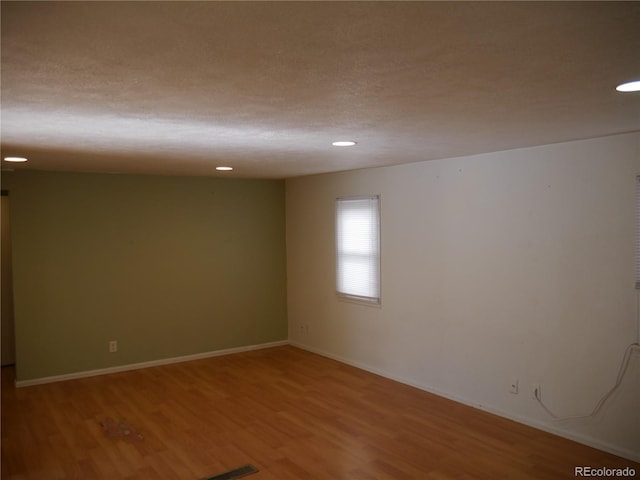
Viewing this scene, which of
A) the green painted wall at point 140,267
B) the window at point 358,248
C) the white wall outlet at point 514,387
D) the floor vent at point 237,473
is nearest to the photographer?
the floor vent at point 237,473

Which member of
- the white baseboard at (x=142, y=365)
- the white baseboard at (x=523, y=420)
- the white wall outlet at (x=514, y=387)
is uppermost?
the white wall outlet at (x=514, y=387)

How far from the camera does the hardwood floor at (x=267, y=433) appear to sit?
3.60m

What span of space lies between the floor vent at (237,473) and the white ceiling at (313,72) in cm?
219

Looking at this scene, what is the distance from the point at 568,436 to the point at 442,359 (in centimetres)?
129

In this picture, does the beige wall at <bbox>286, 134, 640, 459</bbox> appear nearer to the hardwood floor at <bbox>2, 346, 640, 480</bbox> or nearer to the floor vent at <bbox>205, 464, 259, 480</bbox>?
the hardwood floor at <bbox>2, 346, 640, 480</bbox>

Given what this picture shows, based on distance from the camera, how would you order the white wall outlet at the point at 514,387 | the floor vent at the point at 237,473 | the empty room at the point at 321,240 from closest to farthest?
the empty room at the point at 321,240 → the floor vent at the point at 237,473 → the white wall outlet at the point at 514,387

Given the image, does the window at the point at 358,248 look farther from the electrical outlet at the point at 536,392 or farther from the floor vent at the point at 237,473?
the floor vent at the point at 237,473

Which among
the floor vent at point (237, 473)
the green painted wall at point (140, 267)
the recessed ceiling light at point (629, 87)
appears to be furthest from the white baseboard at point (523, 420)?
the recessed ceiling light at point (629, 87)

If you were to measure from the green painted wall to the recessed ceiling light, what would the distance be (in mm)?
5057

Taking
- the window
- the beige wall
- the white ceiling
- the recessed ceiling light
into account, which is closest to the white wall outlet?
the beige wall

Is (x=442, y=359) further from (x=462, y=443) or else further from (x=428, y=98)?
(x=428, y=98)

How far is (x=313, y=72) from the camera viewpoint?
76.6 inches

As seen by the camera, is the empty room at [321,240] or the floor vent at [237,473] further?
the floor vent at [237,473]

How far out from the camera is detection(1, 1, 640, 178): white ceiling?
1422 mm
